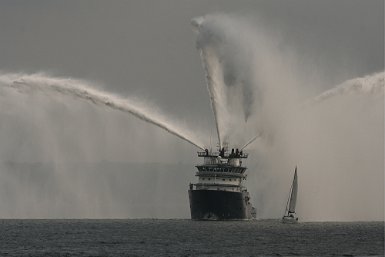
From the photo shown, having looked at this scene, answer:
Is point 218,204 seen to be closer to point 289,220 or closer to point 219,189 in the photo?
point 219,189

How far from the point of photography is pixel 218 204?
480ft

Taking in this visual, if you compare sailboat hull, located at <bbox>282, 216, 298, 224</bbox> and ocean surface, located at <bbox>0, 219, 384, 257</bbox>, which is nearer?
ocean surface, located at <bbox>0, 219, 384, 257</bbox>

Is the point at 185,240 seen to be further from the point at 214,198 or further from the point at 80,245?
the point at 214,198

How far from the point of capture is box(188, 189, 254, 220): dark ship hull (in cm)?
14488

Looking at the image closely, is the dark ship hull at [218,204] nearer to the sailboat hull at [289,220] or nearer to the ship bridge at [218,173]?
the ship bridge at [218,173]

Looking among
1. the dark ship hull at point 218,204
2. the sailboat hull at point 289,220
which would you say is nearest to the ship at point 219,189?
the dark ship hull at point 218,204

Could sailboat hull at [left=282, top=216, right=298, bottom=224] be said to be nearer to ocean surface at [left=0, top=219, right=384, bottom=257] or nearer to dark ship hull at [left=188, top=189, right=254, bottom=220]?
dark ship hull at [left=188, top=189, right=254, bottom=220]

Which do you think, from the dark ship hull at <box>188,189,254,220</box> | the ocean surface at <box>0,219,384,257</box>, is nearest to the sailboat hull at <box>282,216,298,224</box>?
the dark ship hull at <box>188,189,254,220</box>

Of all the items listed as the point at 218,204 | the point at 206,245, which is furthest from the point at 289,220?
the point at 206,245

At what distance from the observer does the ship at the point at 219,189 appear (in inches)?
5723

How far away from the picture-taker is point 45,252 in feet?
311

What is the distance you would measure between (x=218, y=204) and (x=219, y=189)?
9.41 ft

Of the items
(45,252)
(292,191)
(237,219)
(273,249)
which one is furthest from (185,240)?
(292,191)

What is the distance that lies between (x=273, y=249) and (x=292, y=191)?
63594 millimetres
